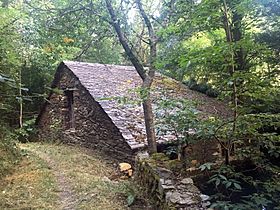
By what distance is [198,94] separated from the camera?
41.7 feet

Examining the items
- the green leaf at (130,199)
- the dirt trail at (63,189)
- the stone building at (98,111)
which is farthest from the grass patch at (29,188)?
the stone building at (98,111)

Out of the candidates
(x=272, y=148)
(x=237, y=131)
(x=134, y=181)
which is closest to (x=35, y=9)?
(x=134, y=181)

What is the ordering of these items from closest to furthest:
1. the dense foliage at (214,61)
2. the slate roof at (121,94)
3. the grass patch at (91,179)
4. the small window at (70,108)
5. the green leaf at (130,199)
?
the dense foliage at (214,61) → the green leaf at (130,199) → the grass patch at (91,179) → the slate roof at (121,94) → the small window at (70,108)

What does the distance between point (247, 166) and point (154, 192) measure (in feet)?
9.05

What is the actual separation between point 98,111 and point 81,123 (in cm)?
123

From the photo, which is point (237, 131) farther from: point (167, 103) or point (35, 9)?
point (35, 9)

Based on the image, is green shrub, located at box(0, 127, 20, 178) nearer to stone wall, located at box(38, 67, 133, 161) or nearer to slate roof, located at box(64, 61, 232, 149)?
stone wall, located at box(38, 67, 133, 161)

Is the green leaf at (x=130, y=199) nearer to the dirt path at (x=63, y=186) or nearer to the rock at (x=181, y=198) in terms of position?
the dirt path at (x=63, y=186)

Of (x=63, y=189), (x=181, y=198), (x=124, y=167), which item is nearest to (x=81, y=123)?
(x=124, y=167)

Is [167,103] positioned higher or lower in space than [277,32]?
lower

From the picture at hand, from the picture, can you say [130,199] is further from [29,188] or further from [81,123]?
[81,123]

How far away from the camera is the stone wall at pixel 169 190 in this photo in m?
3.47

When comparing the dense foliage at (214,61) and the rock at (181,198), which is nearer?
the dense foliage at (214,61)

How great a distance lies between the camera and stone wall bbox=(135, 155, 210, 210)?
3.47 m
